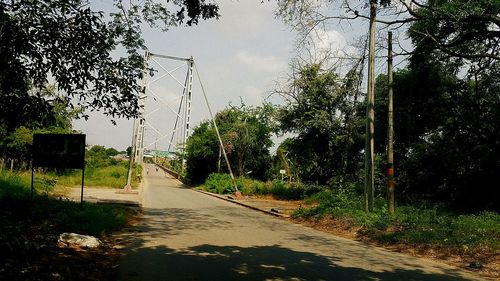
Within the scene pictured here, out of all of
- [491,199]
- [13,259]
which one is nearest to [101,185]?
[491,199]

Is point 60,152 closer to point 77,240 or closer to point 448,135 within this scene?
point 77,240

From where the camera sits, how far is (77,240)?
31.2 feet

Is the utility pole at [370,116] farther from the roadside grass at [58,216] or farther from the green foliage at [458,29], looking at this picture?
the roadside grass at [58,216]

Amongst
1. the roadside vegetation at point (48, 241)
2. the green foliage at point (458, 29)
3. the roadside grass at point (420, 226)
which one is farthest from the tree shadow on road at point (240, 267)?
the green foliage at point (458, 29)

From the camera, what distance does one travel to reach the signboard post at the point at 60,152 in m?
14.1

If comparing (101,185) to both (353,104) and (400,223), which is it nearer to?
(353,104)

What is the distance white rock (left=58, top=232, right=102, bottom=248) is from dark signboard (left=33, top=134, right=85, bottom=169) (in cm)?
490

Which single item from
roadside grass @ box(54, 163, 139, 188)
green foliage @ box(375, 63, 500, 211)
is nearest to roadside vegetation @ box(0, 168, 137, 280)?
Answer: green foliage @ box(375, 63, 500, 211)

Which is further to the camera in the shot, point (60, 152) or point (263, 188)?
point (263, 188)

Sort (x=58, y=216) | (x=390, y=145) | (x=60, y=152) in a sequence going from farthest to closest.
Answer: (x=390, y=145) → (x=60, y=152) → (x=58, y=216)

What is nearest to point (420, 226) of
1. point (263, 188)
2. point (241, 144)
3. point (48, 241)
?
point (48, 241)

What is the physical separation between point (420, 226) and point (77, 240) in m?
9.70

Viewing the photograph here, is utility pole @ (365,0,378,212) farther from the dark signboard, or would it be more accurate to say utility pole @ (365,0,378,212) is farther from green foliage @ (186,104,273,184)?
green foliage @ (186,104,273,184)

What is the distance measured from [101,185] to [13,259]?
34.7 metres
